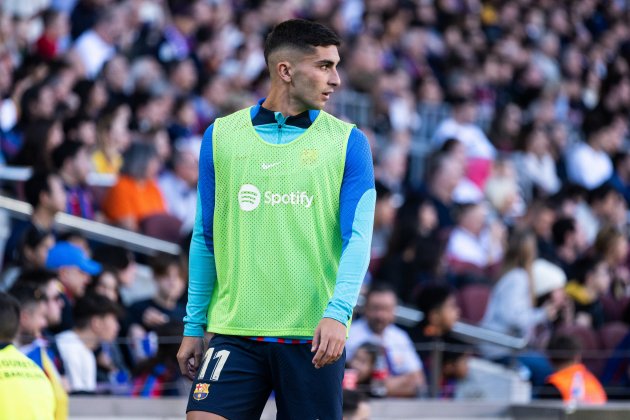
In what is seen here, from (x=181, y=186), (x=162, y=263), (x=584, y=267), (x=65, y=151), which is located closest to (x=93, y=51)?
(x=181, y=186)

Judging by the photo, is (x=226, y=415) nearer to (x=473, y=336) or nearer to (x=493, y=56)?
(x=473, y=336)

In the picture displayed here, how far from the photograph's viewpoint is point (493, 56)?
18.6 meters

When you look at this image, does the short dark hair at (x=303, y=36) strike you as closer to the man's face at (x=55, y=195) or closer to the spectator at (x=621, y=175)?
the man's face at (x=55, y=195)

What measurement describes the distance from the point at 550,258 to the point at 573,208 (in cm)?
212

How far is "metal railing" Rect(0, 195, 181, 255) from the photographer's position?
32.7 feet

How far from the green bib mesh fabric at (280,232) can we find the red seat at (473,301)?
671 cm

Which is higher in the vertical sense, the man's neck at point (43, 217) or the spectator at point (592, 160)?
the spectator at point (592, 160)

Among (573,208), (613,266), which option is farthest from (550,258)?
(573,208)

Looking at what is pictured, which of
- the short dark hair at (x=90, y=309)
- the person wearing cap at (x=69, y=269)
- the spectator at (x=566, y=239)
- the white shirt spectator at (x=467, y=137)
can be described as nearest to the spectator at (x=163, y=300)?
the person wearing cap at (x=69, y=269)

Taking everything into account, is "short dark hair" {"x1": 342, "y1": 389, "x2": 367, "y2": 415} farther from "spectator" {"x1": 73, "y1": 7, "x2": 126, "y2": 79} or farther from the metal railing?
"spectator" {"x1": 73, "y1": 7, "x2": 126, "y2": 79}

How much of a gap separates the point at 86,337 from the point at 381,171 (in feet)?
20.7

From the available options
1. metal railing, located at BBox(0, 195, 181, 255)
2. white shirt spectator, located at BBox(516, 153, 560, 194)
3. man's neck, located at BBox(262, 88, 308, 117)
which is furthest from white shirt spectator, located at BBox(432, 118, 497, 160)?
man's neck, located at BBox(262, 88, 308, 117)

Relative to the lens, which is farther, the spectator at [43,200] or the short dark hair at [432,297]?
the short dark hair at [432,297]

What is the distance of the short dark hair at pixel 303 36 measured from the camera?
466cm
